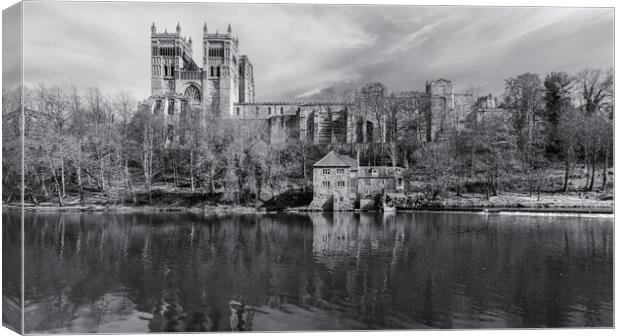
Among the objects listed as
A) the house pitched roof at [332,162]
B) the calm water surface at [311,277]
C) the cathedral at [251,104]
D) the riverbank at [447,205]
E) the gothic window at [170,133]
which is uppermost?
the cathedral at [251,104]

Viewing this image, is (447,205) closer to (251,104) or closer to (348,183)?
(348,183)

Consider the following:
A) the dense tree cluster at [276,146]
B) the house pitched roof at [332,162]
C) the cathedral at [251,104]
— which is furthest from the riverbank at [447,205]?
the cathedral at [251,104]

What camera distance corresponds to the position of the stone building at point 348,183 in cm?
2217

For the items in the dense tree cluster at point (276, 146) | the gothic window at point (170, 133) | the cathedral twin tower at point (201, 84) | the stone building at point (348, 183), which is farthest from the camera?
the stone building at point (348, 183)

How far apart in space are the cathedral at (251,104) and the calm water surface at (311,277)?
456 cm

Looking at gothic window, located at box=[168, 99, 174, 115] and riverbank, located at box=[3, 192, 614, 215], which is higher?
gothic window, located at box=[168, 99, 174, 115]

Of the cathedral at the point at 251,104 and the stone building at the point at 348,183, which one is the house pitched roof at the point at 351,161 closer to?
the stone building at the point at 348,183

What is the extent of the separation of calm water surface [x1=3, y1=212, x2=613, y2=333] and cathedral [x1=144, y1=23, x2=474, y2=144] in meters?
4.56

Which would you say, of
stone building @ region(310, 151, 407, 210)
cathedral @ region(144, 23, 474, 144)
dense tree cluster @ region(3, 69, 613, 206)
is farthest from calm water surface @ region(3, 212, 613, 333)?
stone building @ region(310, 151, 407, 210)

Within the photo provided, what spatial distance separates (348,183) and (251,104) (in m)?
7.18

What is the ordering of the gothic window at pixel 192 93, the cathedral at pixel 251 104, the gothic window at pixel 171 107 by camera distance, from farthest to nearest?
the gothic window at pixel 192 93, the gothic window at pixel 171 107, the cathedral at pixel 251 104

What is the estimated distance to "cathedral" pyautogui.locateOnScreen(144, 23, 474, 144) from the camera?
14.0 m

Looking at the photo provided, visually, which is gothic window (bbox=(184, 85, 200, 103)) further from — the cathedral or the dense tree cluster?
the dense tree cluster

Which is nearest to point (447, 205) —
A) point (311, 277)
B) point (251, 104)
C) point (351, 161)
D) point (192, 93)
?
point (351, 161)
